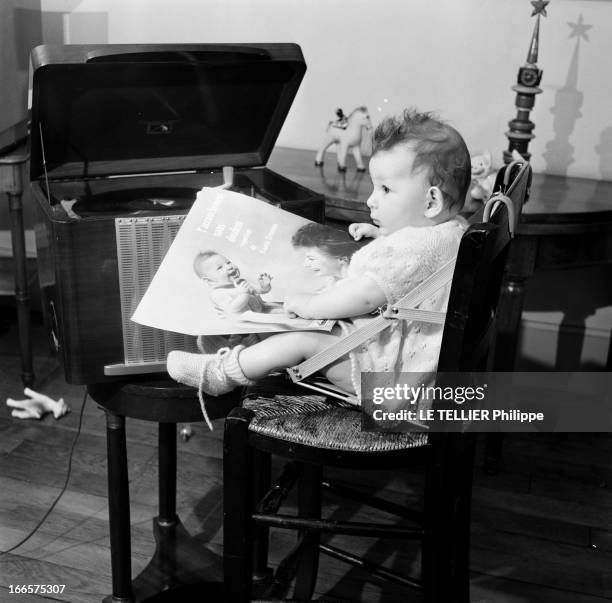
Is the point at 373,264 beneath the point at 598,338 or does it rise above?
above

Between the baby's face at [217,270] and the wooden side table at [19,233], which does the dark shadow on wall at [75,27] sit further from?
the baby's face at [217,270]

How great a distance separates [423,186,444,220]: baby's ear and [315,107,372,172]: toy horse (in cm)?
107

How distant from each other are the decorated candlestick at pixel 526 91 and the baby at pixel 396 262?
93cm

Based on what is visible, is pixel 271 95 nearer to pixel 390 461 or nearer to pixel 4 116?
pixel 390 461

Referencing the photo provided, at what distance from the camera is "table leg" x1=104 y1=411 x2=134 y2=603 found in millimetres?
1390

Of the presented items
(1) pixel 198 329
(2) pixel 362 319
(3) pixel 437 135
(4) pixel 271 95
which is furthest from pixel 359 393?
(4) pixel 271 95

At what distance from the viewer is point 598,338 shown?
8.12 ft

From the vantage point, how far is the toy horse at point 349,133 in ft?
7.11

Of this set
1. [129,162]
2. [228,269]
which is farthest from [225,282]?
[129,162]

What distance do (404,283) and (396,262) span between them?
0.09 feet

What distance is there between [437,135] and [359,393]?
1.09 ft

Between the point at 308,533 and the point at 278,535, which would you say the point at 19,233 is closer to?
the point at 278,535

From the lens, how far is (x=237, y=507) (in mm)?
1143

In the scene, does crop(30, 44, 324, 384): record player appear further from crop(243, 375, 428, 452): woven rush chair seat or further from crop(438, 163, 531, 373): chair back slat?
crop(438, 163, 531, 373): chair back slat
